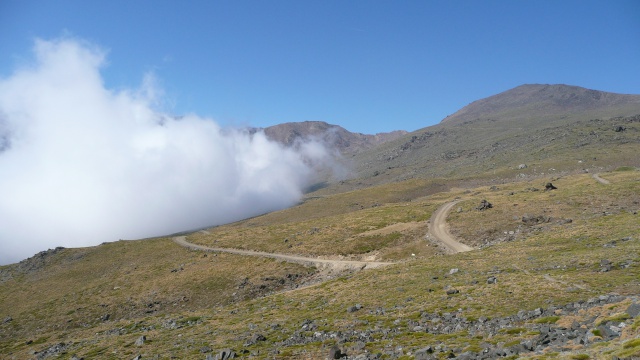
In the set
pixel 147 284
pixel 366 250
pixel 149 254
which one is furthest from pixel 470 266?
pixel 149 254

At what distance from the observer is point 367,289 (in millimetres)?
41406

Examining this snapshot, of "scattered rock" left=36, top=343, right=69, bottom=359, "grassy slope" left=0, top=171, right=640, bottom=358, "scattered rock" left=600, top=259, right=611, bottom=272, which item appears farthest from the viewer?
"scattered rock" left=36, top=343, right=69, bottom=359

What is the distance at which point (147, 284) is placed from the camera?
7231cm

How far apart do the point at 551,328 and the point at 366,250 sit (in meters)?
52.2

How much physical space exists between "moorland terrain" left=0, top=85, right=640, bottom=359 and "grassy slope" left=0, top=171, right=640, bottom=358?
269 mm

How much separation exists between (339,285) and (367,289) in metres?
6.52

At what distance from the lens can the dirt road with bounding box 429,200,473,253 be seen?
205 feet

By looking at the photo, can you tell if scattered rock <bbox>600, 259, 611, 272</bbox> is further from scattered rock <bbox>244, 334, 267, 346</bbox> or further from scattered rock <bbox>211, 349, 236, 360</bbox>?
scattered rock <bbox>211, 349, 236, 360</bbox>

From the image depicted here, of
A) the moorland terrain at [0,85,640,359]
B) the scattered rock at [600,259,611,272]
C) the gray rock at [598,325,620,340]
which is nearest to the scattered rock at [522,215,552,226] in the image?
the moorland terrain at [0,85,640,359]

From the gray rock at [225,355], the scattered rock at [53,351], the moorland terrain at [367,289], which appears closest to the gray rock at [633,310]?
the moorland terrain at [367,289]

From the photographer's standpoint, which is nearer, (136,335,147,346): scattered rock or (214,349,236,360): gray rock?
(214,349,236,360): gray rock

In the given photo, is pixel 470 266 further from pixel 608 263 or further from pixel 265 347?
pixel 265 347

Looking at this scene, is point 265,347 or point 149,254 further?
point 149,254

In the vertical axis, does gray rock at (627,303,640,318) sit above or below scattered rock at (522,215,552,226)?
above
